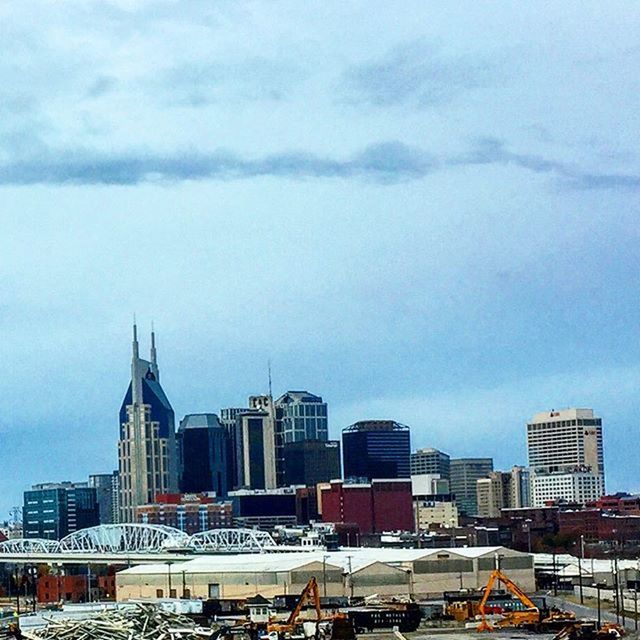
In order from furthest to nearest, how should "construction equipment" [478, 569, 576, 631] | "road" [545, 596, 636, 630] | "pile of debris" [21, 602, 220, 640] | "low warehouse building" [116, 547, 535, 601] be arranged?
1. "low warehouse building" [116, 547, 535, 601]
2. "road" [545, 596, 636, 630]
3. "construction equipment" [478, 569, 576, 631]
4. "pile of debris" [21, 602, 220, 640]

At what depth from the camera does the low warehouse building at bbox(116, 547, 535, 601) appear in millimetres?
155075

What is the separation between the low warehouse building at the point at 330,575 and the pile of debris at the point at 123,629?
58970 mm

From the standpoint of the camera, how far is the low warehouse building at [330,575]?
155 metres

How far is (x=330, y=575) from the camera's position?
155500 mm

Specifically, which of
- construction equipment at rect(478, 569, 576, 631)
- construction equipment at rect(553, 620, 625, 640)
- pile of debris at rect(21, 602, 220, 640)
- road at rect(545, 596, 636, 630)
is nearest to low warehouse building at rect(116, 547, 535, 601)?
road at rect(545, 596, 636, 630)

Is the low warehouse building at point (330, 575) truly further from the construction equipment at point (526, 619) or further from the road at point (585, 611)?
the construction equipment at point (526, 619)

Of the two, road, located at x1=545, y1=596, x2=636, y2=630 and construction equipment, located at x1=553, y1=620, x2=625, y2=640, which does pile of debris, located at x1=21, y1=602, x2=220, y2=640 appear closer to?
construction equipment, located at x1=553, y1=620, x2=625, y2=640

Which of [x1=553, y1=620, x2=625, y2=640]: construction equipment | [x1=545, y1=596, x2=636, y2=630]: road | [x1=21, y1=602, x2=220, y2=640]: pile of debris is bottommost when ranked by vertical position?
[x1=545, y1=596, x2=636, y2=630]: road

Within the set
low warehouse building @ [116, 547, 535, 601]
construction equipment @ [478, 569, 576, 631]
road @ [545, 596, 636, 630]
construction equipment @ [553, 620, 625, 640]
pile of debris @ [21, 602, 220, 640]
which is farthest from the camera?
low warehouse building @ [116, 547, 535, 601]

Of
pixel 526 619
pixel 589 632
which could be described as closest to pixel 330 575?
pixel 526 619

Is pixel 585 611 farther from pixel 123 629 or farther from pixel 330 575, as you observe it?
pixel 123 629

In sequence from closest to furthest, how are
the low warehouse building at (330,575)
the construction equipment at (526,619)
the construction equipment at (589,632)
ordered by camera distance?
the construction equipment at (589,632), the construction equipment at (526,619), the low warehouse building at (330,575)

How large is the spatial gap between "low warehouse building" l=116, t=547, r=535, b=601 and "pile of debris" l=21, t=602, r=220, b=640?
5897 centimetres

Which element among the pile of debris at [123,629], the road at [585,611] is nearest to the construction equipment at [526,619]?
the road at [585,611]
